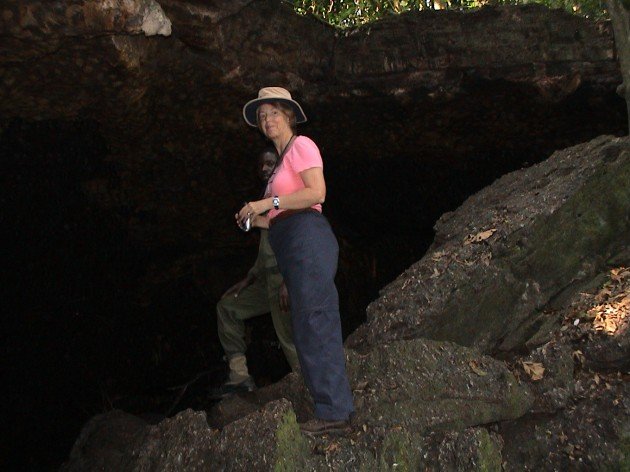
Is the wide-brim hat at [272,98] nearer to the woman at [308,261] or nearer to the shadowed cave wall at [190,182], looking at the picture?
the woman at [308,261]

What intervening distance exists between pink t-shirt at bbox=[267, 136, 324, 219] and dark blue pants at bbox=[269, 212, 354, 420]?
0.60 feet

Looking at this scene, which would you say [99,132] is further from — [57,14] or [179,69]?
[57,14]

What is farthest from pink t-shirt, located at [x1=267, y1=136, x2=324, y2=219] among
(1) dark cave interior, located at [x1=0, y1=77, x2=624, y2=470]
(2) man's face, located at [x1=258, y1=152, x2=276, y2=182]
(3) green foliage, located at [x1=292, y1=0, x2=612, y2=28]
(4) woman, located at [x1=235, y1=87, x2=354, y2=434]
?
(3) green foliage, located at [x1=292, y1=0, x2=612, y2=28]

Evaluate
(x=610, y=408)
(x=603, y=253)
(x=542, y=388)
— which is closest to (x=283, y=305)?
(x=542, y=388)

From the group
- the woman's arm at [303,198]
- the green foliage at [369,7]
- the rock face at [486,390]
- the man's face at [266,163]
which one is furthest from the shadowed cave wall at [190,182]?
the woman's arm at [303,198]

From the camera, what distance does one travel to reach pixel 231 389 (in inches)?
193

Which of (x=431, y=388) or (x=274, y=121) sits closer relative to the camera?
(x=431, y=388)

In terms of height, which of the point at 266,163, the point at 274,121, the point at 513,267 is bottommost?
the point at 513,267

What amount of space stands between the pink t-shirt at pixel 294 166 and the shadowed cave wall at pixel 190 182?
2127 millimetres

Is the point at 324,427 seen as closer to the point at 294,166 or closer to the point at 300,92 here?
the point at 294,166

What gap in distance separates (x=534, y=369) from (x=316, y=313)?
1.57 meters

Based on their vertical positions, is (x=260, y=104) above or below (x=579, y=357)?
above

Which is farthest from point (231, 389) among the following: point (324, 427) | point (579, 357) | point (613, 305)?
point (613, 305)

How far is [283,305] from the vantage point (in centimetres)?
449
